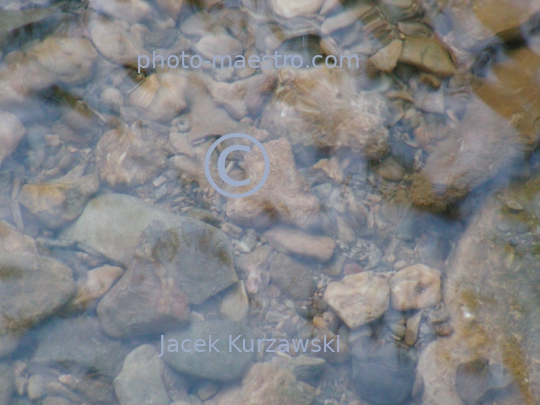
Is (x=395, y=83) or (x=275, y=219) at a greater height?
(x=395, y=83)

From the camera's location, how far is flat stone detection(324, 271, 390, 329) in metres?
2.66

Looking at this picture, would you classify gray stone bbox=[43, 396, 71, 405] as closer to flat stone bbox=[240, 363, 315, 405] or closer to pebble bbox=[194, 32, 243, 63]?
flat stone bbox=[240, 363, 315, 405]

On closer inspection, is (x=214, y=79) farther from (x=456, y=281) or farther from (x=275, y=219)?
(x=456, y=281)

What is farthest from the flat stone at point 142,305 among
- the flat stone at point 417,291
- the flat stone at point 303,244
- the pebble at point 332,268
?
the flat stone at point 417,291

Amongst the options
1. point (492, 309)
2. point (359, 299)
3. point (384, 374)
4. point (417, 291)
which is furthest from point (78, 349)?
point (492, 309)

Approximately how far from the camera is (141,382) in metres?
2.62

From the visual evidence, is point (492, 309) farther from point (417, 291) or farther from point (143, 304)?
point (143, 304)

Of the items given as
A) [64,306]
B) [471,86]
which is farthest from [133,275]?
[471,86]

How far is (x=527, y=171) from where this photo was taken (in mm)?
2688

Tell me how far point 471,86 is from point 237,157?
1.73 m

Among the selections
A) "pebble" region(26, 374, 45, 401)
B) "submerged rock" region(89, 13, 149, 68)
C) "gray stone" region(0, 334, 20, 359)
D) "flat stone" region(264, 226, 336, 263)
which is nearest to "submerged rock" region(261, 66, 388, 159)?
"flat stone" region(264, 226, 336, 263)

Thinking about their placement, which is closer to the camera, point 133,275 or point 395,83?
point 133,275

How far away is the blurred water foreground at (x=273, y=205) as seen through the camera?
8.60ft

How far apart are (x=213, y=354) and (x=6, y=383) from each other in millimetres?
1355
